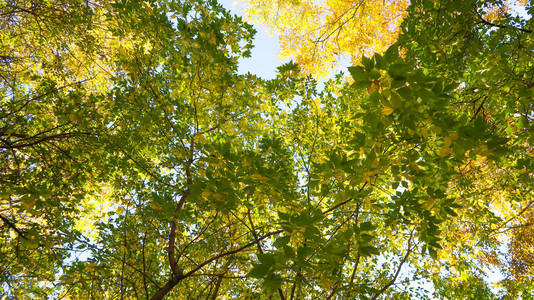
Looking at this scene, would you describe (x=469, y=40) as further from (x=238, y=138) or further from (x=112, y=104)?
(x=112, y=104)

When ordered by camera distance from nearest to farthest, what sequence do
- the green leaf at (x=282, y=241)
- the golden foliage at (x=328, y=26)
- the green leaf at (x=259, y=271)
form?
1. the green leaf at (x=259, y=271)
2. the green leaf at (x=282, y=241)
3. the golden foliage at (x=328, y=26)

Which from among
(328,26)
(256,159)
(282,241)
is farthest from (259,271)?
(328,26)

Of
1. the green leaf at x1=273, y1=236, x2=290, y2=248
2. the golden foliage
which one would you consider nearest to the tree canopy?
the green leaf at x1=273, y1=236, x2=290, y2=248

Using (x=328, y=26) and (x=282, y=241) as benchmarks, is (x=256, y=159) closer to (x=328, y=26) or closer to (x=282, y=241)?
(x=282, y=241)

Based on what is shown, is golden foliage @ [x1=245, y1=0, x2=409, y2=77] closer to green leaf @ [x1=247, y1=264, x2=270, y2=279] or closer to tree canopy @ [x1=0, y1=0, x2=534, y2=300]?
tree canopy @ [x1=0, y1=0, x2=534, y2=300]

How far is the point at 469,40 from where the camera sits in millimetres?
3145

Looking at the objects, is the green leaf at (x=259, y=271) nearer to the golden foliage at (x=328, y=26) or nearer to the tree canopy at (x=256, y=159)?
the tree canopy at (x=256, y=159)

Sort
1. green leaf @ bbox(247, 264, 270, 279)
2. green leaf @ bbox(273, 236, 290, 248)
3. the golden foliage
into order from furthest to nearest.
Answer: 1. the golden foliage
2. green leaf @ bbox(273, 236, 290, 248)
3. green leaf @ bbox(247, 264, 270, 279)

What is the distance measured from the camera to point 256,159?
2.08m

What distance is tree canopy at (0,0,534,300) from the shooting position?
5.46ft

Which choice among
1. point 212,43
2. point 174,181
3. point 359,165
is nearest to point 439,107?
point 359,165

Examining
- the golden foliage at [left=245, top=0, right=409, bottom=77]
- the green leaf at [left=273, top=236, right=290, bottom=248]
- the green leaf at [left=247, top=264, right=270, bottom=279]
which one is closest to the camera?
the green leaf at [left=247, top=264, right=270, bottom=279]

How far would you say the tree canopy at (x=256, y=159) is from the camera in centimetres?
166

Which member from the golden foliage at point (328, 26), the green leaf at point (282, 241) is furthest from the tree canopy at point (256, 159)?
the golden foliage at point (328, 26)
